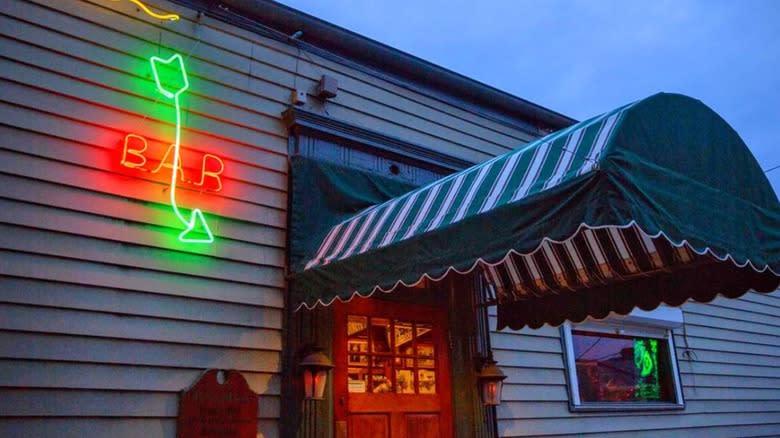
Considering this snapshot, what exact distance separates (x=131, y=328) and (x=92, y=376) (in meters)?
0.37

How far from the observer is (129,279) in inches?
159

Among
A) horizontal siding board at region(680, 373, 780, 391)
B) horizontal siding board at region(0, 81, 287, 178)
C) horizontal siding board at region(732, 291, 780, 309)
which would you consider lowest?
horizontal siding board at region(680, 373, 780, 391)

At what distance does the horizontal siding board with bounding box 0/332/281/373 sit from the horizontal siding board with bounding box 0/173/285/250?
0.72 m

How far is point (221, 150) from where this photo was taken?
4695 millimetres

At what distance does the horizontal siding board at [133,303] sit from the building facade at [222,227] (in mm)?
11

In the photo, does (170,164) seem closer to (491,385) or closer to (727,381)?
(491,385)

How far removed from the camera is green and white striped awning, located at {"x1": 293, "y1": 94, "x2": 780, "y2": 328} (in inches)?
124

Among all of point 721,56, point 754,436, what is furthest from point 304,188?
point 721,56

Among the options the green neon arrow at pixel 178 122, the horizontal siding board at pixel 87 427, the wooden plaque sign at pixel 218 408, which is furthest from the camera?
the green neon arrow at pixel 178 122

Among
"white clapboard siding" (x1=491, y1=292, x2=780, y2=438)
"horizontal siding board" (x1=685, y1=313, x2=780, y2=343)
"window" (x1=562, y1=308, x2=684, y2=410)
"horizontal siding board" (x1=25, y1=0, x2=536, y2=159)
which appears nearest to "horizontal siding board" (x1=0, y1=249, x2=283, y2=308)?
"horizontal siding board" (x1=25, y1=0, x2=536, y2=159)

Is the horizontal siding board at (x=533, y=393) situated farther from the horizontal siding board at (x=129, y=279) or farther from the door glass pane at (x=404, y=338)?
the horizontal siding board at (x=129, y=279)

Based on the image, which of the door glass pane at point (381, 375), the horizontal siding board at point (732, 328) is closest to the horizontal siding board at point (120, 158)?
the door glass pane at point (381, 375)

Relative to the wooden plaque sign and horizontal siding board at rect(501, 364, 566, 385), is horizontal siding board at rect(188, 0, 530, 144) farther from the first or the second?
the wooden plaque sign

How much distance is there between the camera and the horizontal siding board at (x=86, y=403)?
11.4 ft
